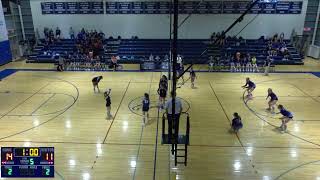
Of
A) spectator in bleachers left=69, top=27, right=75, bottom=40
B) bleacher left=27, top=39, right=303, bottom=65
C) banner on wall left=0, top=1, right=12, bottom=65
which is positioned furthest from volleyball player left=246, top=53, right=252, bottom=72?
banner on wall left=0, top=1, right=12, bottom=65

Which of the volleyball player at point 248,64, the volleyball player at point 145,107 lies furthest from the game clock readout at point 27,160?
the volleyball player at point 248,64

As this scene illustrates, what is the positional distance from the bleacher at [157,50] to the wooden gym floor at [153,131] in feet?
20.4

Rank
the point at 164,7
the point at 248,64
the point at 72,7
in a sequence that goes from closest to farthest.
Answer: the point at 248,64 → the point at 164,7 → the point at 72,7

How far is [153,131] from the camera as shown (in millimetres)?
12047

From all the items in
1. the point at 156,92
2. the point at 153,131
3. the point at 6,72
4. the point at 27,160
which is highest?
the point at 27,160

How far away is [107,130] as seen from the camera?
1210 cm

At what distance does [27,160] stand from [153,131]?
5707 millimetres

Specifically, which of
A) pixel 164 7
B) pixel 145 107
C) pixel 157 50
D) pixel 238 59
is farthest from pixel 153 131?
pixel 164 7

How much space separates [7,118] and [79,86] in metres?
5.80

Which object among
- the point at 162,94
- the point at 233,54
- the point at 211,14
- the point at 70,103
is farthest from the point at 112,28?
the point at 162,94

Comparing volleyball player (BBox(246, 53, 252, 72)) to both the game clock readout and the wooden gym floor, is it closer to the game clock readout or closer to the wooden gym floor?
the wooden gym floor

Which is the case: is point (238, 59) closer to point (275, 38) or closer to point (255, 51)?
point (255, 51)

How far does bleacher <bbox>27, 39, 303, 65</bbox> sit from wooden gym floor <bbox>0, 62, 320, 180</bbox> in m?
6.23

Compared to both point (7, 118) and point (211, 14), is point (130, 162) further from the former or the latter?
point (211, 14)
